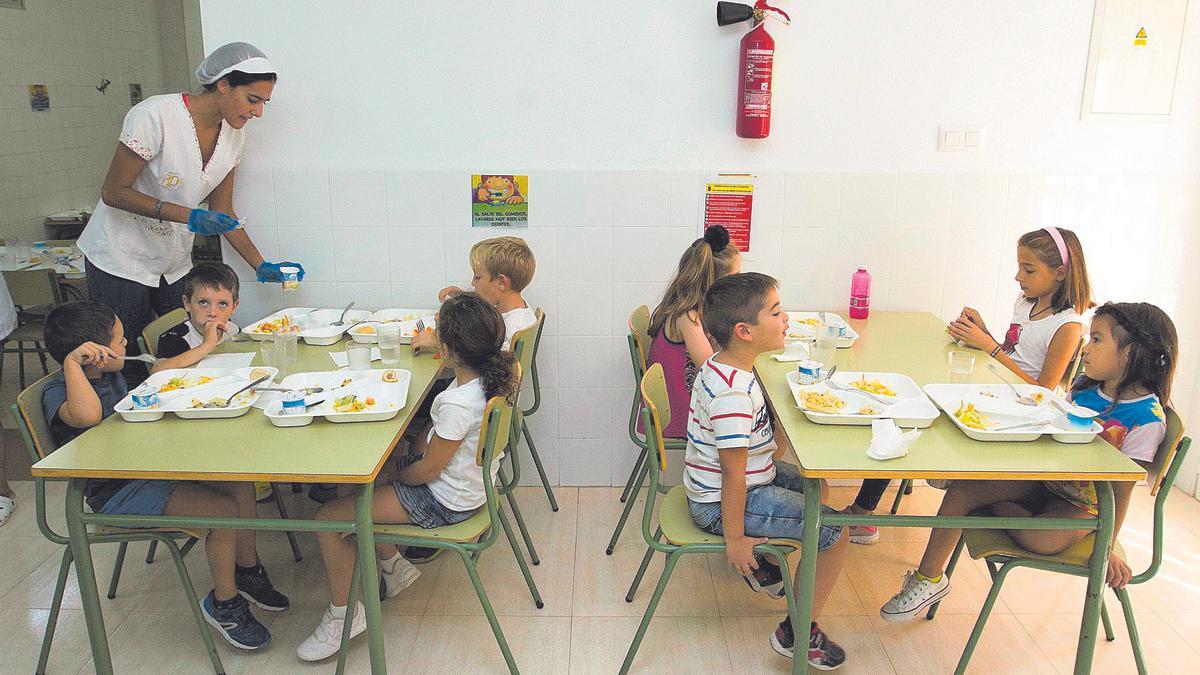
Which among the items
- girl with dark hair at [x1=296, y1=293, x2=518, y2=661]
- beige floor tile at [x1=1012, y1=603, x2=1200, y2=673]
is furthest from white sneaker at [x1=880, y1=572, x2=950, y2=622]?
girl with dark hair at [x1=296, y1=293, x2=518, y2=661]

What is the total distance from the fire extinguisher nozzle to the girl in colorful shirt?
1.64 m

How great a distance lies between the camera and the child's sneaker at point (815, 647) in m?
2.54

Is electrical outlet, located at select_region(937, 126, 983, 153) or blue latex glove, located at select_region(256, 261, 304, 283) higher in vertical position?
electrical outlet, located at select_region(937, 126, 983, 153)

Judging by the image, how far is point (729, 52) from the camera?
3.37m

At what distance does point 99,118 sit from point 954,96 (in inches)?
210

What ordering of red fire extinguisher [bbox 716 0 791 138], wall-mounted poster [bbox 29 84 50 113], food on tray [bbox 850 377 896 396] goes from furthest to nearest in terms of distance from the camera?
wall-mounted poster [bbox 29 84 50 113], red fire extinguisher [bbox 716 0 791 138], food on tray [bbox 850 377 896 396]

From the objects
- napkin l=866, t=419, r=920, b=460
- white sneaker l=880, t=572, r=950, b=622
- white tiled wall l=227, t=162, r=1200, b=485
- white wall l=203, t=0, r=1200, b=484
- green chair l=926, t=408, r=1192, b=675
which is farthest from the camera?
white tiled wall l=227, t=162, r=1200, b=485

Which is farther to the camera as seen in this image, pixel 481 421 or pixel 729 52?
pixel 729 52

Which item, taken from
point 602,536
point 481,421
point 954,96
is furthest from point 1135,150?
point 481,421

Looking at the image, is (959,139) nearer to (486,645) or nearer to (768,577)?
(768,577)

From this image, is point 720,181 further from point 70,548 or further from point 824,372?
point 70,548

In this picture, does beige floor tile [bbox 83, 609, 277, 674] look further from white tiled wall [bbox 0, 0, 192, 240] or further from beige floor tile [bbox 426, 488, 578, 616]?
white tiled wall [bbox 0, 0, 192, 240]

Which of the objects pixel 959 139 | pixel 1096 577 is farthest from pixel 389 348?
pixel 959 139

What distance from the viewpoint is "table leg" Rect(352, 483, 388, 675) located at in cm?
212
